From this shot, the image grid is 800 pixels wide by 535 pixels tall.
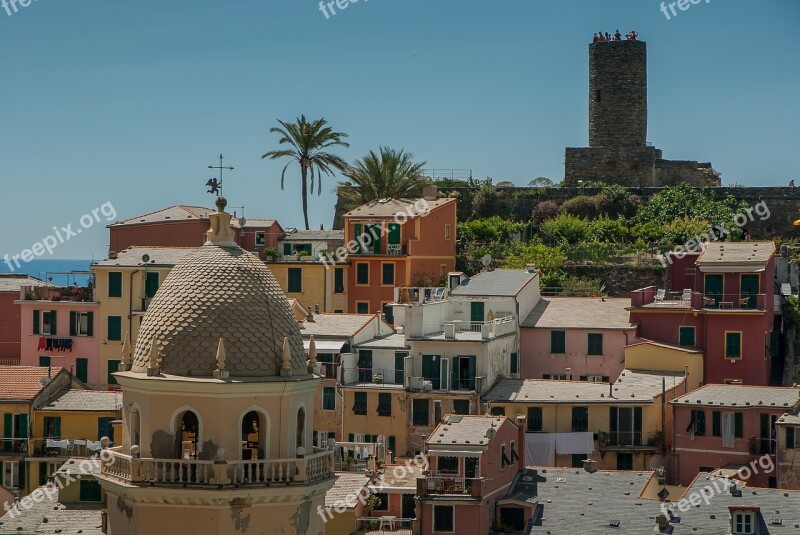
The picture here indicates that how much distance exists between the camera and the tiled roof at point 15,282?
8188 centimetres

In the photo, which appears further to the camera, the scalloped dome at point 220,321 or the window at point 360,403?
the window at point 360,403

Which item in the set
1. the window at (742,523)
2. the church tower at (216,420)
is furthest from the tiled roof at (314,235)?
the church tower at (216,420)

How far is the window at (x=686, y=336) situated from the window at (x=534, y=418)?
28.3ft

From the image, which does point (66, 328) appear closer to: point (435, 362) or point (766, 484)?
point (435, 362)

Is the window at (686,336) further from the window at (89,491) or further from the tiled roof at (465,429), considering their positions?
the window at (89,491)

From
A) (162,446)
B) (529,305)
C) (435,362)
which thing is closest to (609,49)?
(529,305)

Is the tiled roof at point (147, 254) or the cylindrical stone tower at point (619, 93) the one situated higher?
the cylindrical stone tower at point (619, 93)

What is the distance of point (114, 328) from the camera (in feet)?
246

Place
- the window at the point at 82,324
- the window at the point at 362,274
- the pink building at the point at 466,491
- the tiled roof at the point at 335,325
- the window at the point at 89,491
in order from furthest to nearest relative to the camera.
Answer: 1. the window at the point at 362,274
2. the window at the point at 82,324
3. the tiled roof at the point at 335,325
4. the window at the point at 89,491
5. the pink building at the point at 466,491

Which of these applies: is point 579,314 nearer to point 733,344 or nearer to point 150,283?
point 733,344

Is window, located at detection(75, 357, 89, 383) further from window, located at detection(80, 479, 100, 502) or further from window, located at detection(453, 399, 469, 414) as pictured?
window, located at detection(80, 479, 100, 502)

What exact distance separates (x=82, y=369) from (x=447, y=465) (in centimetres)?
2542
